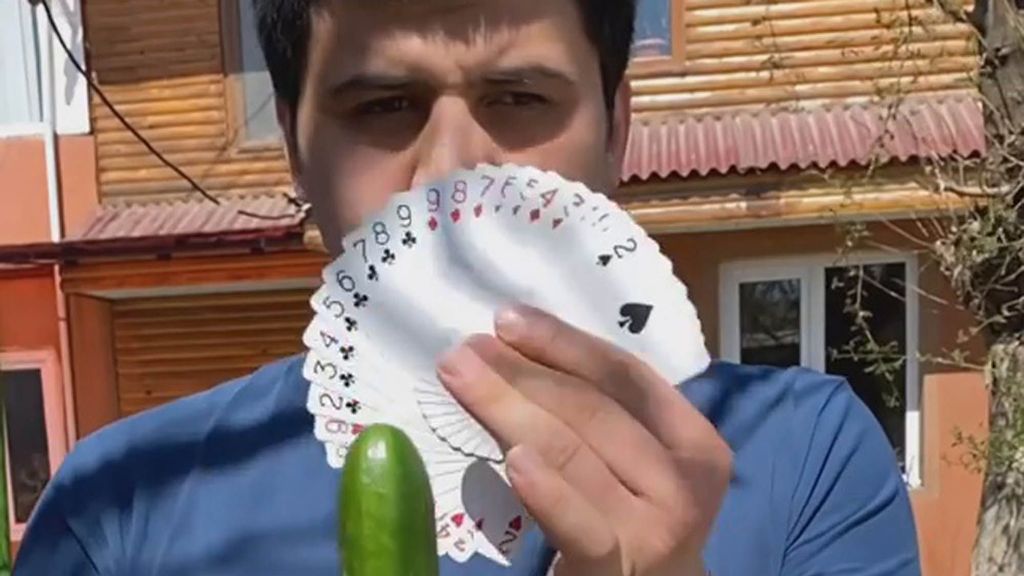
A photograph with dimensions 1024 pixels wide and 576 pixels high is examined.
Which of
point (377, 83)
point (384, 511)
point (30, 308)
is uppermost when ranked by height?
point (377, 83)

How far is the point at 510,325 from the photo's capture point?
84 centimetres

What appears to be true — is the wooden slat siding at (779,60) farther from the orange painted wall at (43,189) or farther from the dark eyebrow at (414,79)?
the dark eyebrow at (414,79)

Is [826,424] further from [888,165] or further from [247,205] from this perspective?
[247,205]

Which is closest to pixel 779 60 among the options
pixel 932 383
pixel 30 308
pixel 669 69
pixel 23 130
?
pixel 669 69

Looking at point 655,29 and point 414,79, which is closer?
point 414,79

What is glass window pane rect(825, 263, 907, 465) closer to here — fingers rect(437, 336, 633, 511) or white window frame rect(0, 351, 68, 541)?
white window frame rect(0, 351, 68, 541)

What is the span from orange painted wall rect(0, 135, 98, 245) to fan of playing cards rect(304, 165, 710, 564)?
6.49m

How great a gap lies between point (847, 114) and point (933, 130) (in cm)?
54

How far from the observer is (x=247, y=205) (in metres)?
6.76

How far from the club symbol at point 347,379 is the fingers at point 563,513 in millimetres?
308

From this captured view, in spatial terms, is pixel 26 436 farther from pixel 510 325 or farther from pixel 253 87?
pixel 510 325

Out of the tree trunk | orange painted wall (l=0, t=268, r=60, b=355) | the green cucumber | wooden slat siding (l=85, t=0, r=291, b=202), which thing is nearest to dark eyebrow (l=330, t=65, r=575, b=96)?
the green cucumber

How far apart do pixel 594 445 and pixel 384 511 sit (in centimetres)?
19

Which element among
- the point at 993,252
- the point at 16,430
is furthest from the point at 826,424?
the point at 16,430
